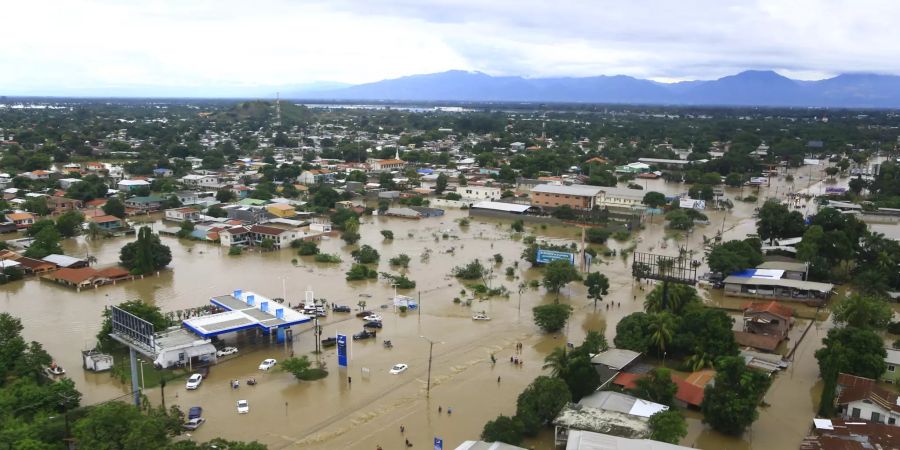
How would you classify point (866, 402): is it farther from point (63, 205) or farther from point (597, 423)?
point (63, 205)

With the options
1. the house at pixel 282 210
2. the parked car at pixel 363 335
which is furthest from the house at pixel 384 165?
the parked car at pixel 363 335

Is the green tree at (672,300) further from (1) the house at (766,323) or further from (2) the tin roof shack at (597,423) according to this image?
(2) the tin roof shack at (597,423)

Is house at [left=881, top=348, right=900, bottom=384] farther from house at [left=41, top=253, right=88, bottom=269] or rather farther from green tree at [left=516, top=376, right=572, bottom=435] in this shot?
house at [left=41, top=253, right=88, bottom=269]

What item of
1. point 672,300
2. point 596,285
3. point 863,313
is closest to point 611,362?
point 672,300

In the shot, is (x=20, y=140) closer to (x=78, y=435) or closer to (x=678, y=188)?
(x=678, y=188)

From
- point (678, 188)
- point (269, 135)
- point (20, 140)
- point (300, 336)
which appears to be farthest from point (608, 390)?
point (269, 135)

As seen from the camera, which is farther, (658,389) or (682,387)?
(682,387)
